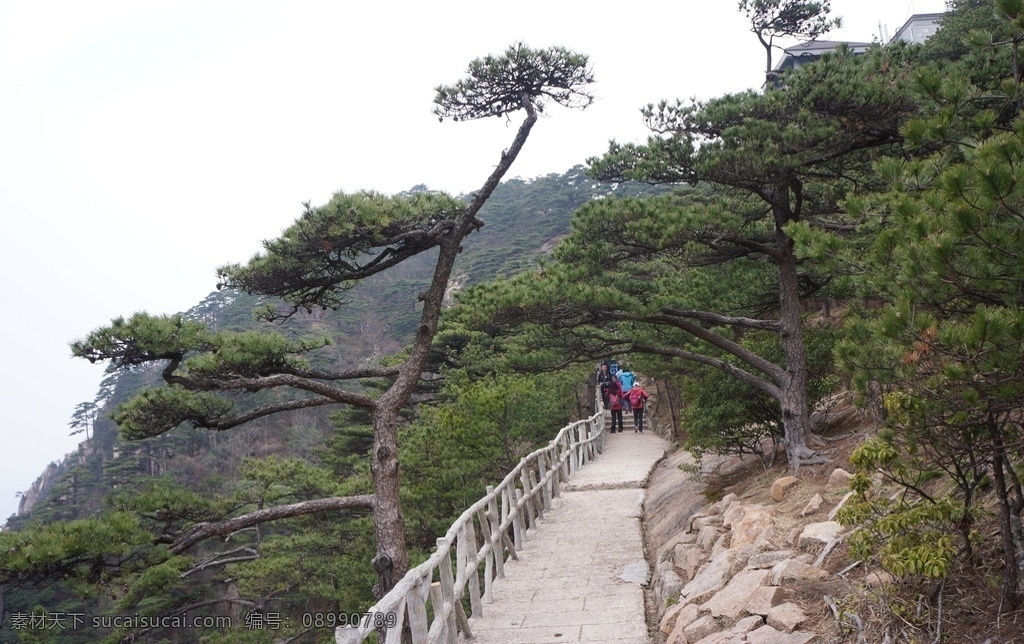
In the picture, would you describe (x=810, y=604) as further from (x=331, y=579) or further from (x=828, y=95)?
(x=331, y=579)

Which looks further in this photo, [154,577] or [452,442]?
[452,442]

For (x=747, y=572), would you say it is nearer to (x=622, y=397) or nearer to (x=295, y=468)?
(x=295, y=468)

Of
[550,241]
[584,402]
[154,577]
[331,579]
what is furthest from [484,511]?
[550,241]

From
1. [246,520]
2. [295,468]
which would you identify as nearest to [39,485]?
[295,468]

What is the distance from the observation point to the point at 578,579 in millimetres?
7641

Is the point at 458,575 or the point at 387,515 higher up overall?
the point at 458,575

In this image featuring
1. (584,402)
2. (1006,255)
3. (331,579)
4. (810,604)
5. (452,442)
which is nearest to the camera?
(1006,255)

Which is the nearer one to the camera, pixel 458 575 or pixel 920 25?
pixel 458 575

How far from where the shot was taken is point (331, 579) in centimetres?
2073

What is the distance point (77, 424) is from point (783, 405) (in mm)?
61483

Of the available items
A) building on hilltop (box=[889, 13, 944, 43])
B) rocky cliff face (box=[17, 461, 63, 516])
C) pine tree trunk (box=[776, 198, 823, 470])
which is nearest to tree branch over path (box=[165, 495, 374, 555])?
pine tree trunk (box=[776, 198, 823, 470])

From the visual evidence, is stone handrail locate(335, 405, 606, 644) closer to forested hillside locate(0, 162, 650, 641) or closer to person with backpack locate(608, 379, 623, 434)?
forested hillside locate(0, 162, 650, 641)

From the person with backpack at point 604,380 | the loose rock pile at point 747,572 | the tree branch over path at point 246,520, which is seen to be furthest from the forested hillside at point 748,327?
the person with backpack at point 604,380

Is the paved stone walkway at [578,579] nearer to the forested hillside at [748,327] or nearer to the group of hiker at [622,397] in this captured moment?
the forested hillside at [748,327]
